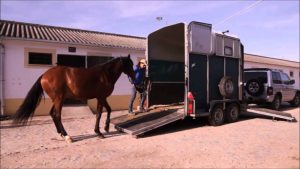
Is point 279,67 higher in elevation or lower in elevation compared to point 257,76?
higher

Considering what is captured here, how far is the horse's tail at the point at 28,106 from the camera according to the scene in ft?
23.6

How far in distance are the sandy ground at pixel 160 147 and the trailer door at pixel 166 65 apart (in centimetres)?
146

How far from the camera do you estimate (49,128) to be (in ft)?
30.7

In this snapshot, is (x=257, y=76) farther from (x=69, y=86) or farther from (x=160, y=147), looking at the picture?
(x=69, y=86)

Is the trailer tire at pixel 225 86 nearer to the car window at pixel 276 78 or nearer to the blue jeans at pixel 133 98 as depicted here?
A: the blue jeans at pixel 133 98

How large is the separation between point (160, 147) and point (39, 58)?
8161mm

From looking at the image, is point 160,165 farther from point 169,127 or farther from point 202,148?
point 169,127

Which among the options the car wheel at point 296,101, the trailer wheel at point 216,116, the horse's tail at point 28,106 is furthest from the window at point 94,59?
the car wheel at point 296,101

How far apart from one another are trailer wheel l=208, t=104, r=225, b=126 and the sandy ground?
0.84 ft

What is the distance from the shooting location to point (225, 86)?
9.74 meters

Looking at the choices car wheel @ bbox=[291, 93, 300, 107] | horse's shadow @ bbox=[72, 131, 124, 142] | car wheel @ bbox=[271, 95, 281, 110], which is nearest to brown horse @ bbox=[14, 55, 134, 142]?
horse's shadow @ bbox=[72, 131, 124, 142]

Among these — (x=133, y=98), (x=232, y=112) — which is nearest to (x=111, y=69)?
(x=133, y=98)

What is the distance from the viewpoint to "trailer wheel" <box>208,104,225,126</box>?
955 cm

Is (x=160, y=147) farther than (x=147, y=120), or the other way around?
(x=147, y=120)
